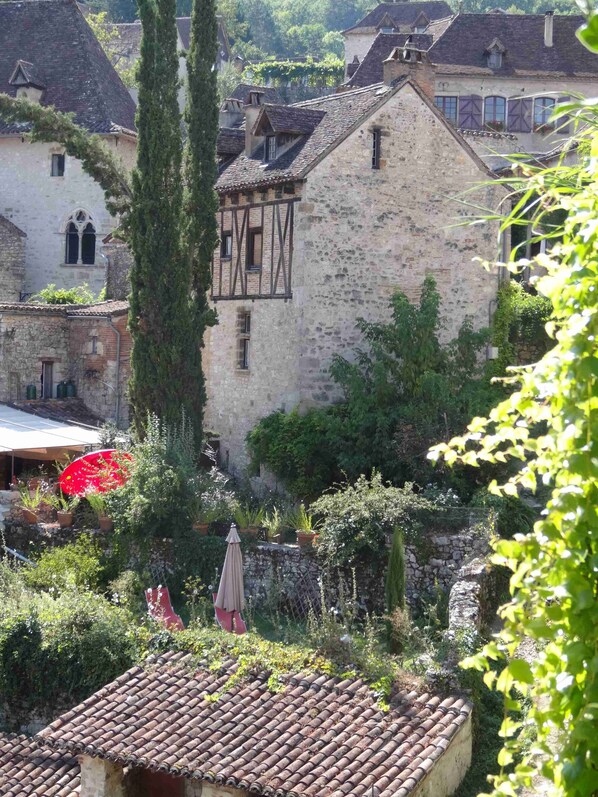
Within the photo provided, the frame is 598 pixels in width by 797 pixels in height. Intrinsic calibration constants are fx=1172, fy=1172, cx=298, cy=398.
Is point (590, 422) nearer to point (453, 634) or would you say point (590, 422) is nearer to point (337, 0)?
point (453, 634)

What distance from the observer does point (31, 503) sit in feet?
73.8

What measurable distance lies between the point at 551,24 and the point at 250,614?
36.2 m

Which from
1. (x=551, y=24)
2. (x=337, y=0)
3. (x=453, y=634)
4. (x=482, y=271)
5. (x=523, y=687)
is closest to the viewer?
(x=523, y=687)

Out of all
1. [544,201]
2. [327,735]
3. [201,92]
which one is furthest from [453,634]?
[201,92]

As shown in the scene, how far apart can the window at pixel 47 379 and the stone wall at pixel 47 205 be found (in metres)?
9.05

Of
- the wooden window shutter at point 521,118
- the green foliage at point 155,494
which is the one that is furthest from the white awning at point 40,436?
the wooden window shutter at point 521,118

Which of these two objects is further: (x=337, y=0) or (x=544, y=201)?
(x=337, y=0)

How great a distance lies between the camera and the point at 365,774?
41.1ft

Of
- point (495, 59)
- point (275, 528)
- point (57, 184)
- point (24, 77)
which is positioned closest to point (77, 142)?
point (275, 528)

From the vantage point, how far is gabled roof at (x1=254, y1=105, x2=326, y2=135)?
2627cm

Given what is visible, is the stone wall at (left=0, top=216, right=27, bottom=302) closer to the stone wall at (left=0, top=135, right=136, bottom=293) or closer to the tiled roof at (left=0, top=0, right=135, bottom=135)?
the stone wall at (left=0, top=135, right=136, bottom=293)

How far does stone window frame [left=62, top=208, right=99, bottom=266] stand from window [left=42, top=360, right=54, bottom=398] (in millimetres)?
9437

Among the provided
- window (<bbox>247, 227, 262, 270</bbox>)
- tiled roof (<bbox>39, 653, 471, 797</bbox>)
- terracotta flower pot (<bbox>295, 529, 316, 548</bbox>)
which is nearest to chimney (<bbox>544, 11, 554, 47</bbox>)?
window (<bbox>247, 227, 262, 270</bbox>)

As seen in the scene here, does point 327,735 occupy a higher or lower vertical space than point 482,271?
lower
